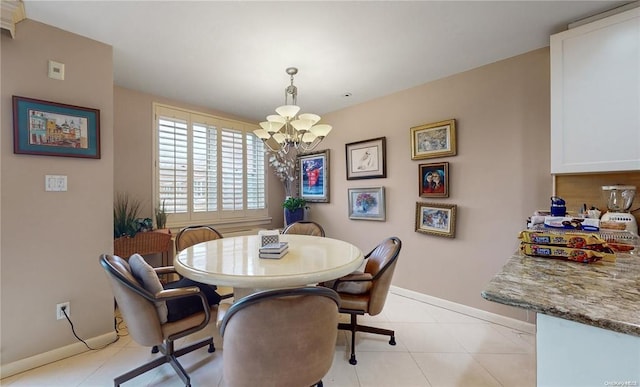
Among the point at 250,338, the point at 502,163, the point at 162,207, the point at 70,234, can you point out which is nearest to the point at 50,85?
the point at 70,234

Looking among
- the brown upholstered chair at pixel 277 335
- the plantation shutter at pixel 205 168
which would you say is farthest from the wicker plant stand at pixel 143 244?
the brown upholstered chair at pixel 277 335

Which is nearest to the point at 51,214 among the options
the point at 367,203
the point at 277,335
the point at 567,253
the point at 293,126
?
the point at 293,126

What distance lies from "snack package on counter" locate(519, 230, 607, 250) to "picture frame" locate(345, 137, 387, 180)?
6.73 ft

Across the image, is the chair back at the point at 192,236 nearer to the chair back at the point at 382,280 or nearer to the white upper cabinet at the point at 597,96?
the chair back at the point at 382,280

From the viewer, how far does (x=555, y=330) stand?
0.73 meters

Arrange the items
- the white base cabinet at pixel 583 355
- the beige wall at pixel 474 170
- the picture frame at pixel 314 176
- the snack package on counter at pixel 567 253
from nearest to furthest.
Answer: the white base cabinet at pixel 583 355 → the snack package on counter at pixel 567 253 → the beige wall at pixel 474 170 → the picture frame at pixel 314 176

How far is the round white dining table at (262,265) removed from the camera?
4.46 ft

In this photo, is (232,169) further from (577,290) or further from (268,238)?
(577,290)

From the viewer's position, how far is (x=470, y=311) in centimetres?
259

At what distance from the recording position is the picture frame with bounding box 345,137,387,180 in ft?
10.7

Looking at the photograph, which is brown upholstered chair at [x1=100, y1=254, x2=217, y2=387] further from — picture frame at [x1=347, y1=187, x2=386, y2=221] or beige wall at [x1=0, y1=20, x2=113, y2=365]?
picture frame at [x1=347, y1=187, x2=386, y2=221]

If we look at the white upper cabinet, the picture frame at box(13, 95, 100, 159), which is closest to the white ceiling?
the white upper cabinet

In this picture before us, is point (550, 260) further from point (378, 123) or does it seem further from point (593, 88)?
point (378, 123)

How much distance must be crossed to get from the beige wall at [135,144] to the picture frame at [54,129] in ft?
3.12
